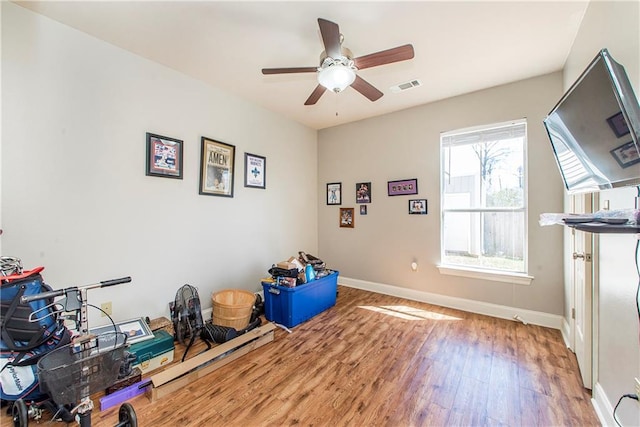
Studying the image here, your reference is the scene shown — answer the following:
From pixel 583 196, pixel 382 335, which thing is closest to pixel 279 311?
pixel 382 335

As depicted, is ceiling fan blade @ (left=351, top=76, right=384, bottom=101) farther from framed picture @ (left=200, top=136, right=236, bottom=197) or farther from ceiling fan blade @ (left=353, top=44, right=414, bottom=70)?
framed picture @ (left=200, top=136, right=236, bottom=197)

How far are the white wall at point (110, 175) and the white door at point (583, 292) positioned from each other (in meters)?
3.33

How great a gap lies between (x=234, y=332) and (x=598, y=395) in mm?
2720

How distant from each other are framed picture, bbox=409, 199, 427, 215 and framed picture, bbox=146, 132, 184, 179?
9.89ft

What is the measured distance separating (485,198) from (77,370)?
392 cm

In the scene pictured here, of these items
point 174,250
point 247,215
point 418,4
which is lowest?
point 174,250

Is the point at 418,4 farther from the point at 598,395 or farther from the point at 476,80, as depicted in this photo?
the point at 598,395

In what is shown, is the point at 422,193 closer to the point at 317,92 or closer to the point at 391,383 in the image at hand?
the point at 317,92

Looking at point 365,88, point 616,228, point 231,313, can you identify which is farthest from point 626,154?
point 231,313

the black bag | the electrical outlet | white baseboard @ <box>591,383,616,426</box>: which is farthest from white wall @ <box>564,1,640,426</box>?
the electrical outlet

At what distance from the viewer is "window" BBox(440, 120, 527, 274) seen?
9.86 feet

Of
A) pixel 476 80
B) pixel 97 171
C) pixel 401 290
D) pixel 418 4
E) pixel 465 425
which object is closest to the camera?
pixel 465 425

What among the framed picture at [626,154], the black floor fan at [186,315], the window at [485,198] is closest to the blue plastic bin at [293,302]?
the black floor fan at [186,315]

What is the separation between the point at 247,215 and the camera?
349cm
